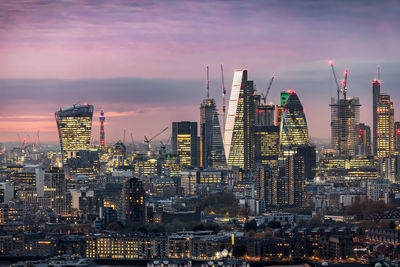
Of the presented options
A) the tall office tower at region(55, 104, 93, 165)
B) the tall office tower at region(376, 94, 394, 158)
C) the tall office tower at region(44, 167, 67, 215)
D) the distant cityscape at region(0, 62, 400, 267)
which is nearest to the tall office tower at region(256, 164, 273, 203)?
the distant cityscape at region(0, 62, 400, 267)

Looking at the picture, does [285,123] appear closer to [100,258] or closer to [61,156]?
[61,156]

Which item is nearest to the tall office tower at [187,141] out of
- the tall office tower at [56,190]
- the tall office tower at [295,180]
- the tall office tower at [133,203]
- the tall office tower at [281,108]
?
the tall office tower at [281,108]

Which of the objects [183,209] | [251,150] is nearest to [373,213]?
[183,209]

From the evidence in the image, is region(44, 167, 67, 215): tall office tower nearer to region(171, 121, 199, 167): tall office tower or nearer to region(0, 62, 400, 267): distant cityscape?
region(0, 62, 400, 267): distant cityscape

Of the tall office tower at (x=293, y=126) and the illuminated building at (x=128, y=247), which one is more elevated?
the tall office tower at (x=293, y=126)

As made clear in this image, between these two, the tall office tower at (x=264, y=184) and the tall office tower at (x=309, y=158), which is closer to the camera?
the tall office tower at (x=264, y=184)

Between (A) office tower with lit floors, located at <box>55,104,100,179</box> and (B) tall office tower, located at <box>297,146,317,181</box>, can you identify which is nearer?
(B) tall office tower, located at <box>297,146,317,181</box>

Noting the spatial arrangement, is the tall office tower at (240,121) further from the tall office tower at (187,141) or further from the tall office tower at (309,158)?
the tall office tower at (309,158)
